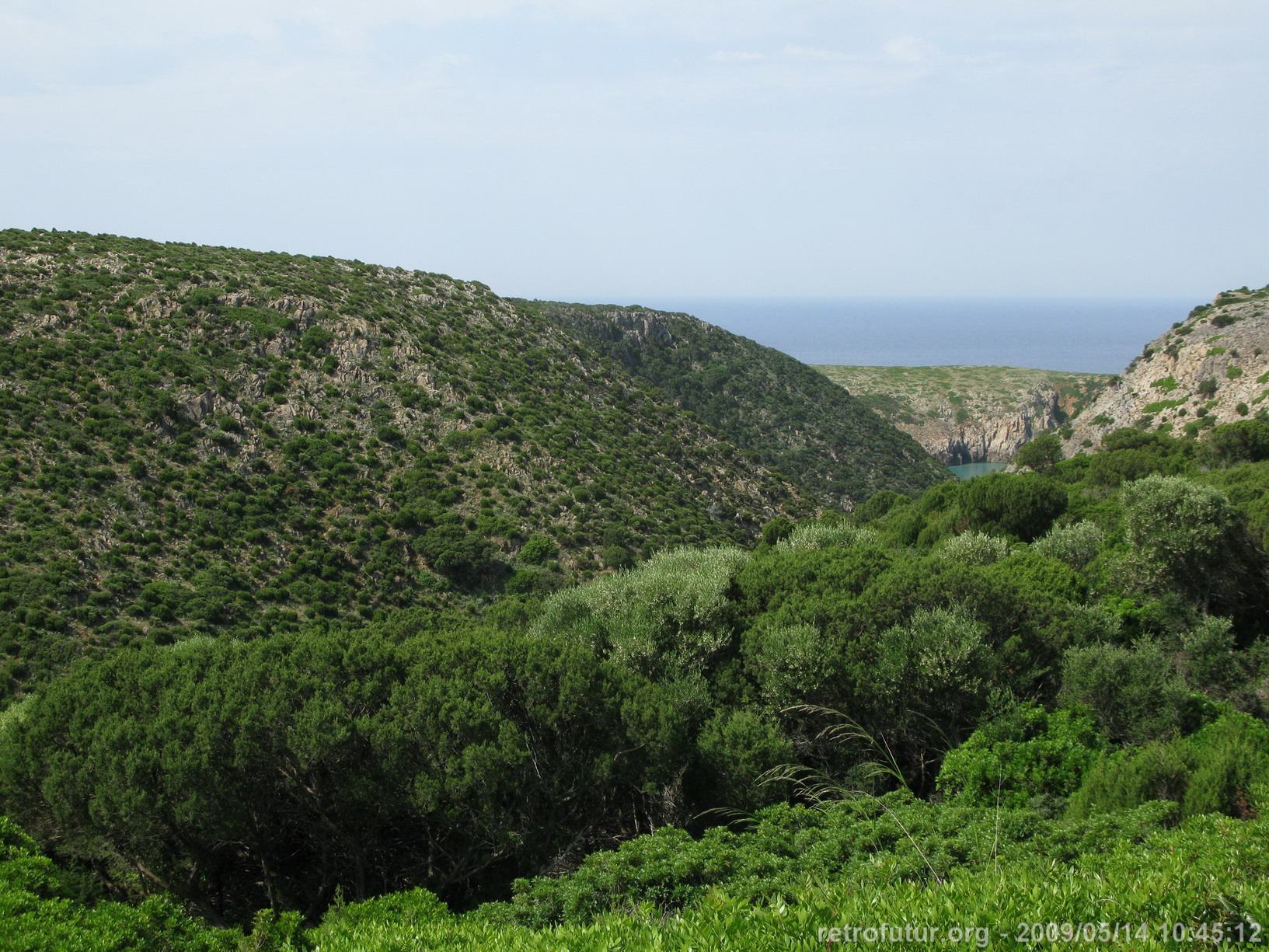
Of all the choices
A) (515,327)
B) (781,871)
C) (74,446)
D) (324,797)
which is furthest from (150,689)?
(515,327)

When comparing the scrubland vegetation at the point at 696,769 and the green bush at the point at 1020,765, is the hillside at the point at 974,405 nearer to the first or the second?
the scrubland vegetation at the point at 696,769

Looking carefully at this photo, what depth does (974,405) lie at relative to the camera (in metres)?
114

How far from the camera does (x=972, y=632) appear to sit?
571 inches

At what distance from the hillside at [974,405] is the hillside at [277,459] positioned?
62.7 meters

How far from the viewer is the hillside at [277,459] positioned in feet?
94.2

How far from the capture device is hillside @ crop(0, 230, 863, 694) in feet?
94.2

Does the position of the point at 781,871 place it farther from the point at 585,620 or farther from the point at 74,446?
the point at 74,446

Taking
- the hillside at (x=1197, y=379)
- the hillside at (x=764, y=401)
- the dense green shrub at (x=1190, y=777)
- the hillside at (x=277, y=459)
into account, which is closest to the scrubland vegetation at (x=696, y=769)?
the dense green shrub at (x=1190, y=777)

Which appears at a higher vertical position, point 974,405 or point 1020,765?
point 974,405

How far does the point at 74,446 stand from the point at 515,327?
31525 millimetres

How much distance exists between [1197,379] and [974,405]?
5979 centimetres

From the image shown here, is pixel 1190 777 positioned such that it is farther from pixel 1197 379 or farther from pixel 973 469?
pixel 973 469

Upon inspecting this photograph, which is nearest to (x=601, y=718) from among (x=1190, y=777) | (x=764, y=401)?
(x=1190, y=777)
